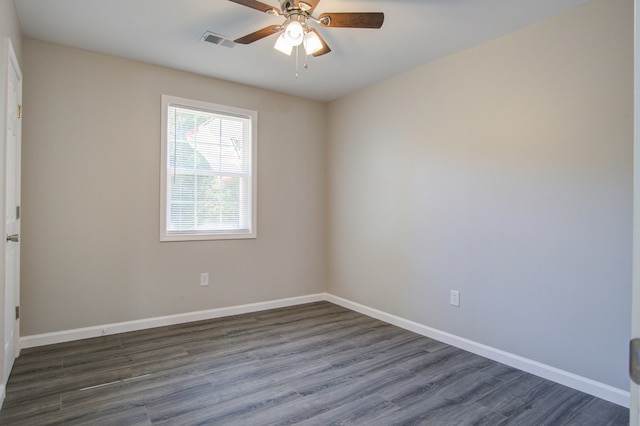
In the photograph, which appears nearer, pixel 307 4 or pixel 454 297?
pixel 307 4

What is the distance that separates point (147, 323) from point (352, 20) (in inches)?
125

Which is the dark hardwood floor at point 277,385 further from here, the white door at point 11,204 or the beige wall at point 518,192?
the beige wall at point 518,192

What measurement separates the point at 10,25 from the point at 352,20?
2.28 m

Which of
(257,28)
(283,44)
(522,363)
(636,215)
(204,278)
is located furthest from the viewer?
(204,278)

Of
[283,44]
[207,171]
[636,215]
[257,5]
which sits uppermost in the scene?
[257,5]

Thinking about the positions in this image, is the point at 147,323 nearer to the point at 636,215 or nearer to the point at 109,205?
the point at 109,205

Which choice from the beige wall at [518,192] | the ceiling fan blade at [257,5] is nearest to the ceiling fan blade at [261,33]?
the ceiling fan blade at [257,5]

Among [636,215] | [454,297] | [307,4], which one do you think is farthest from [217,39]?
[636,215]

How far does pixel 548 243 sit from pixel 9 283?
377 cm

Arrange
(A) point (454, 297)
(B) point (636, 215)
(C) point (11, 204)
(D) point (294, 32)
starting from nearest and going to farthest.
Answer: (B) point (636, 215)
(D) point (294, 32)
(C) point (11, 204)
(A) point (454, 297)

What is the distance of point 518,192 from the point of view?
2730 mm

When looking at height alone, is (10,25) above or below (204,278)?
above

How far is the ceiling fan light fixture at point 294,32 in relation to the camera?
224 centimetres

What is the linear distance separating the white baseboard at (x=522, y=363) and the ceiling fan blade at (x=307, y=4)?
2799 mm
